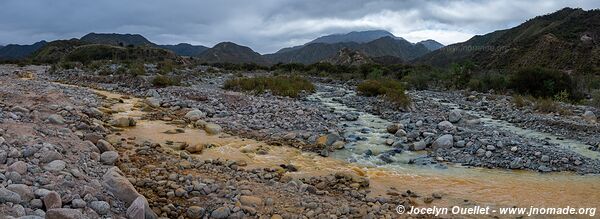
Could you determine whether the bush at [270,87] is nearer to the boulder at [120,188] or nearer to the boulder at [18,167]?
the boulder at [120,188]

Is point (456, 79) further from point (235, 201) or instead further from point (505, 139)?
point (235, 201)

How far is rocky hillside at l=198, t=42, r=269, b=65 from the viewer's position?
112m

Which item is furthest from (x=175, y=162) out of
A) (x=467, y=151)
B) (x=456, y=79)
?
(x=456, y=79)

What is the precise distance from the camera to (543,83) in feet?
72.0

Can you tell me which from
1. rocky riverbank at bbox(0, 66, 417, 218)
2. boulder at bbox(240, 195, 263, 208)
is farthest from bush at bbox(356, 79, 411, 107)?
boulder at bbox(240, 195, 263, 208)

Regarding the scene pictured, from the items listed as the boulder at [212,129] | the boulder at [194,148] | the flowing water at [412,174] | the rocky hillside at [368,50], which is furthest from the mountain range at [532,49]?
the boulder at [194,148]

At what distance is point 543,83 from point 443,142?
15281 millimetres

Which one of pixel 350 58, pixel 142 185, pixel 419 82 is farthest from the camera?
pixel 350 58

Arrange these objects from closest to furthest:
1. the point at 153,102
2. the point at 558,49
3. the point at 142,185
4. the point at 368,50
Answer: the point at 142,185 → the point at 153,102 → the point at 558,49 → the point at 368,50

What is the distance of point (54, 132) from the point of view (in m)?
7.43

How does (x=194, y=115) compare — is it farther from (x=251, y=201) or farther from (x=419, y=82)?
(x=419, y=82)

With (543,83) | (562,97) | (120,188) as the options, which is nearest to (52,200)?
(120,188)

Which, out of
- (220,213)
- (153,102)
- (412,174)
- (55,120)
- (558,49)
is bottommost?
(412,174)

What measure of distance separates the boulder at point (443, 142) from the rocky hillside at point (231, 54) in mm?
102307
